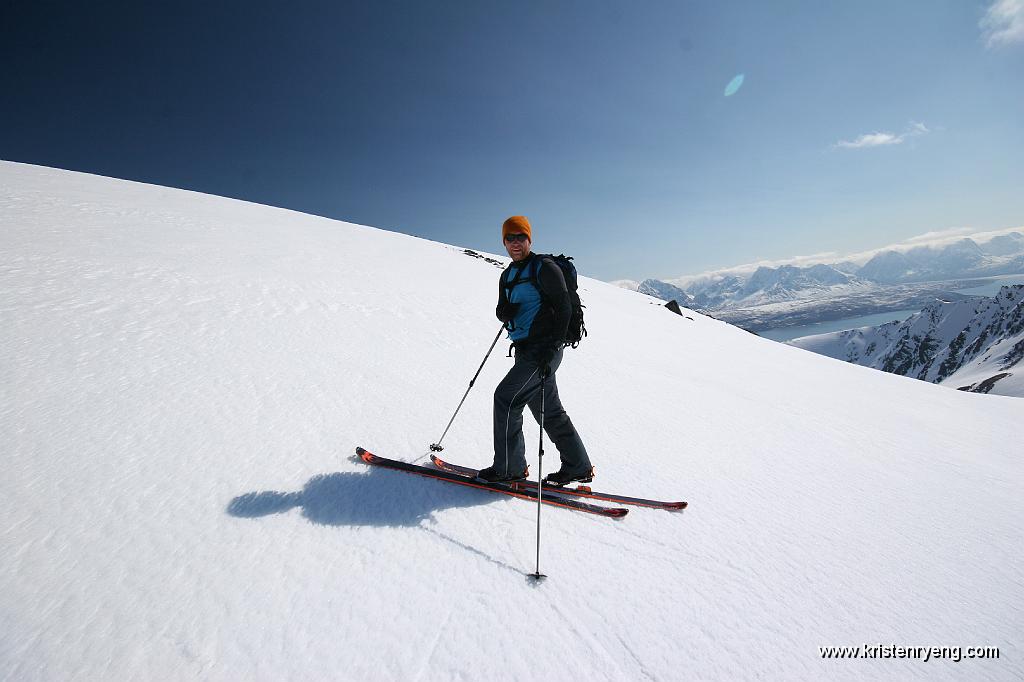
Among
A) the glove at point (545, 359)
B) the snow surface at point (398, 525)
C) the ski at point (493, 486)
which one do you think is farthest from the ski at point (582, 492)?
the glove at point (545, 359)

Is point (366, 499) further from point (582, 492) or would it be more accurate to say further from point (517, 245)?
point (517, 245)

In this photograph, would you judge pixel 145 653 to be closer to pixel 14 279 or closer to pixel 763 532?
pixel 763 532

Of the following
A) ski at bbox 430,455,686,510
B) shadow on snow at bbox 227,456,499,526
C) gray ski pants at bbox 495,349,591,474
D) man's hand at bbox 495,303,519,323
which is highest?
man's hand at bbox 495,303,519,323

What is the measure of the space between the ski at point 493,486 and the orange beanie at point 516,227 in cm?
220

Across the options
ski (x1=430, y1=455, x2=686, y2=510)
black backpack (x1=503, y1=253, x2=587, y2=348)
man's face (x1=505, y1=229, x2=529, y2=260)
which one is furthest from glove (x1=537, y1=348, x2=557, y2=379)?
ski (x1=430, y1=455, x2=686, y2=510)

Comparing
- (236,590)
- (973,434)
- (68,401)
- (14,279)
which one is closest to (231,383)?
(68,401)

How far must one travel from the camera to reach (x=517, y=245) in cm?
354

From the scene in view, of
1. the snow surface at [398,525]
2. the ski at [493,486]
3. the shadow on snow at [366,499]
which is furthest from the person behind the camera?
the ski at [493,486]

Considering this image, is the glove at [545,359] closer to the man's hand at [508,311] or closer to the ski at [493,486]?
the man's hand at [508,311]

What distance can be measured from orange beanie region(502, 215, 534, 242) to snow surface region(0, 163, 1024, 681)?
2280 mm

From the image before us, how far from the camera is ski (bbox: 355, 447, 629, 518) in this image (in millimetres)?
3268

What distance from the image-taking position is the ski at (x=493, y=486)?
3.27m

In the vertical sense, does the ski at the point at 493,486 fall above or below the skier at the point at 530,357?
below

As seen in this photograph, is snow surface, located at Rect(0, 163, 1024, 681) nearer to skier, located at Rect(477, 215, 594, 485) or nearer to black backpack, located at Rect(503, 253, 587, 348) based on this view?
skier, located at Rect(477, 215, 594, 485)
